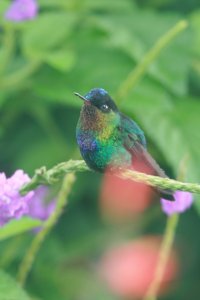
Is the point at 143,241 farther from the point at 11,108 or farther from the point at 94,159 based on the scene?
the point at 94,159

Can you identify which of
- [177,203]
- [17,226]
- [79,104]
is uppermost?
[79,104]

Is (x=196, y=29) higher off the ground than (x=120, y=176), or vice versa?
(x=196, y=29)

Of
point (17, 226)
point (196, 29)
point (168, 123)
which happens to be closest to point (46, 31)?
point (168, 123)

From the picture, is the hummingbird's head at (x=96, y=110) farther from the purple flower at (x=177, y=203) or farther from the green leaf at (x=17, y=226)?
the green leaf at (x=17, y=226)

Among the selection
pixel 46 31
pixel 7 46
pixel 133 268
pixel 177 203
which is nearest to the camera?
pixel 177 203

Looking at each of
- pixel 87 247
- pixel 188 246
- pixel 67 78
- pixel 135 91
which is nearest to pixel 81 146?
pixel 135 91

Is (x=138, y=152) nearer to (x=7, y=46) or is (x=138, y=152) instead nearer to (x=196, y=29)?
(x=7, y=46)

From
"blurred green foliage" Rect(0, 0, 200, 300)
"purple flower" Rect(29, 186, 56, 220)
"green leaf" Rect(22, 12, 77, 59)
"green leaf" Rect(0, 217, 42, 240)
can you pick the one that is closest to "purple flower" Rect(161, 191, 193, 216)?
"green leaf" Rect(0, 217, 42, 240)
